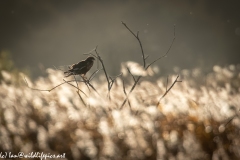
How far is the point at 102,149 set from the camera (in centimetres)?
228

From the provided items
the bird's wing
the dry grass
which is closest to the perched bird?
the bird's wing

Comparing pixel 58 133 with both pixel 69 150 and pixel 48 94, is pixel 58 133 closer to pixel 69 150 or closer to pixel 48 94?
pixel 69 150

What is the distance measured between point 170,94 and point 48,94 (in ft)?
6.51

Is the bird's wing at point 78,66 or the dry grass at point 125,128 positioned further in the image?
the bird's wing at point 78,66

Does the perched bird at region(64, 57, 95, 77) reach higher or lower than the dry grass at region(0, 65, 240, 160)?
higher

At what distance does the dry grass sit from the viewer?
2.18 m

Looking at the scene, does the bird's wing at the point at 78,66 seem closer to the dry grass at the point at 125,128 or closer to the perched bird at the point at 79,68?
the perched bird at the point at 79,68

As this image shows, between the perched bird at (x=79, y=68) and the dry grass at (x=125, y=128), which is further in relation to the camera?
the perched bird at (x=79, y=68)

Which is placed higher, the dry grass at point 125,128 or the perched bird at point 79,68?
the perched bird at point 79,68

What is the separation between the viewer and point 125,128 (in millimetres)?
2453

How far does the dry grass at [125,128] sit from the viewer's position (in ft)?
7.14

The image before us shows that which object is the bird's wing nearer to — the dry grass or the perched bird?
the perched bird

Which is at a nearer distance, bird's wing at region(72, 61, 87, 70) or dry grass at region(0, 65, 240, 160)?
dry grass at region(0, 65, 240, 160)

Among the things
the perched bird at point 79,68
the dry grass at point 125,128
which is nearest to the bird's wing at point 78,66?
the perched bird at point 79,68
